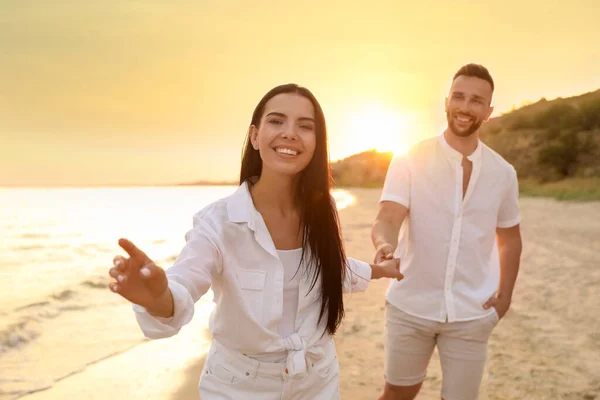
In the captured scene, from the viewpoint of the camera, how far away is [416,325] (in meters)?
3.33

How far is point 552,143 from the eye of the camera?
4266 centimetres

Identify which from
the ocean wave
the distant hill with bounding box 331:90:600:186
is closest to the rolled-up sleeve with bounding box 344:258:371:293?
the ocean wave

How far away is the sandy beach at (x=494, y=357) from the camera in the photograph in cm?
478

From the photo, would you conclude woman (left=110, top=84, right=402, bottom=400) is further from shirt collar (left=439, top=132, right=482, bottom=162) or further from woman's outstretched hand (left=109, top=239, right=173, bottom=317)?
shirt collar (left=439, top=132, right=482, bottom=162)

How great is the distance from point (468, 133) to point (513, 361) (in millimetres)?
3065

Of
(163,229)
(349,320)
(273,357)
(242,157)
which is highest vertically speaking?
(242,157)

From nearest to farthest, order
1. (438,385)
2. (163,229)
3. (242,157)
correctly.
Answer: (242,157)
(438,385)
(163,229)

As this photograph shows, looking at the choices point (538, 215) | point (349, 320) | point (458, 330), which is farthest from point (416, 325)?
point (538, 215)

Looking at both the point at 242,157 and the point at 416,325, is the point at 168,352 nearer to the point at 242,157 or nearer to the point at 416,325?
the point at 416,325

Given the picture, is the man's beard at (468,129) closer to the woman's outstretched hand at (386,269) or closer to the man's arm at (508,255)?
the man's arm at (508,255)

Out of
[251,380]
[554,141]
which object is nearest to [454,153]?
[251,380]

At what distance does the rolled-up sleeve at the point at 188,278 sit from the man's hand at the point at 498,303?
1.95 m

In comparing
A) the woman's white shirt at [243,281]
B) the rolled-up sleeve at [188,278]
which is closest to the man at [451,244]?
the woman's white shirt at [243,281]

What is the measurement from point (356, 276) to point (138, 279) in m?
1.32
